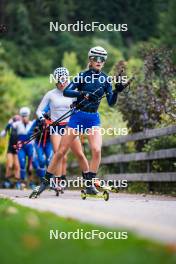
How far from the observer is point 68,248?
6.52 m

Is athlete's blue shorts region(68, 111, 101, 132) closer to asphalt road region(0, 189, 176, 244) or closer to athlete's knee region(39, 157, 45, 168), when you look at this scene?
asphalt road region(0, 189, 176, 244)

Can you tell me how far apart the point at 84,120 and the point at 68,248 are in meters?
7.15

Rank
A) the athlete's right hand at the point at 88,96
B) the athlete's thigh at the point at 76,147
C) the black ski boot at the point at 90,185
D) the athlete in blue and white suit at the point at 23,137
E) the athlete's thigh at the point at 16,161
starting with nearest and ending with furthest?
the athlete's right hand at the point at 88,96 < the black ski boot at the point at 90,185 < the athlete's thigh at the point at 76,147 < the athlete in blue and white suit at the point at 23,137 < the athlete's thigh at the point at 16,161

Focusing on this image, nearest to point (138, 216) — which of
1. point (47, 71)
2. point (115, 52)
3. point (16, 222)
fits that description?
point (16, 222)

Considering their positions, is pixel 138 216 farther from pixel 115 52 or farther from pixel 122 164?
pixel 115 52

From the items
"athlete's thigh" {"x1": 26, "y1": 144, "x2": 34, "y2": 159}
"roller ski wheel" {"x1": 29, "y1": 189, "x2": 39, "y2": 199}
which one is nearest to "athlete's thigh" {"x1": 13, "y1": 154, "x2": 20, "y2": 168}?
"athlete's thigh" {"x1": 26, "y1": 144, "x2": 34, "y2": 159}

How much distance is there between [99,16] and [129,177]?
49.3 feet

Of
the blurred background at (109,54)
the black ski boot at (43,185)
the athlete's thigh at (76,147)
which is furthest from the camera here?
the blurred background at (109,54)

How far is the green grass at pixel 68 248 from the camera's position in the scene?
5930mm

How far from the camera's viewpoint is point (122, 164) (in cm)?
2056

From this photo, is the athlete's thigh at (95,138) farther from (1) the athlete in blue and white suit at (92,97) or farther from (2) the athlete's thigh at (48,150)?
(2) the athlete's thigh at (48,150)

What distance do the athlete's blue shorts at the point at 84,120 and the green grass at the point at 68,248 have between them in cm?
566

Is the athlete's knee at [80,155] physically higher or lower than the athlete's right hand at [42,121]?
lower

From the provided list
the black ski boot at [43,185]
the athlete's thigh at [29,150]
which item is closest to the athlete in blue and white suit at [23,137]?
the athlete's thigh at [29,150]
